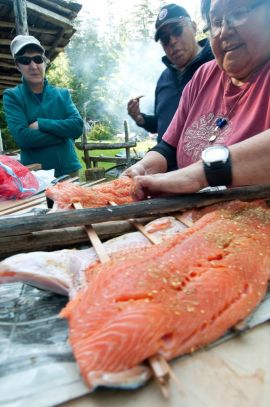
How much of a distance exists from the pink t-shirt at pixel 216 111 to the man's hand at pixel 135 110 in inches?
65.9

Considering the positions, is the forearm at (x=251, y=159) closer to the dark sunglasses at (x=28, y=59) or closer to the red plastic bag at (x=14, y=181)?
the red plastic bag at (x=14, y=181)

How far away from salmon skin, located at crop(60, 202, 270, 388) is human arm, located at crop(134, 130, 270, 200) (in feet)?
1.67

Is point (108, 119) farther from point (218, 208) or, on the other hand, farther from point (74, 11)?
point (218, 208)

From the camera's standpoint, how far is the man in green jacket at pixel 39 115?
4617 mm

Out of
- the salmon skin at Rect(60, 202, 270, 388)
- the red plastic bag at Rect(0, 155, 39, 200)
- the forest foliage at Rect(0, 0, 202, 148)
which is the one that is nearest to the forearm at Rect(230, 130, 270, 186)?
the salmon skin at Rect(60, 202, 270, 388)

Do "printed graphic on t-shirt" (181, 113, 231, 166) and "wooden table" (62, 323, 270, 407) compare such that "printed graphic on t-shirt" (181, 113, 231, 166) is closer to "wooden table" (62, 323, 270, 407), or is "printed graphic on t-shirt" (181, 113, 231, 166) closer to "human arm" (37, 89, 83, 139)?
"wooden table" (62, 323, 270, 407)

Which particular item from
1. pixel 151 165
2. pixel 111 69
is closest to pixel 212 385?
pixel 151 165

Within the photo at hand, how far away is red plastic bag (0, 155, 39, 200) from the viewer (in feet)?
12.9

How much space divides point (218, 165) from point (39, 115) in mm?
3476

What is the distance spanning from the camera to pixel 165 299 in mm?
1224

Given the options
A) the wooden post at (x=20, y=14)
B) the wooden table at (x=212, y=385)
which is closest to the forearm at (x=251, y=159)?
the wooden table at (x=212, y=385)

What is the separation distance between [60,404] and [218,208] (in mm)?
1497

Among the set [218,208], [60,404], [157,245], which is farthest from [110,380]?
[218,208]

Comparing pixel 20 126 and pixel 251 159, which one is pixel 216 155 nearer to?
pixel 251 159
